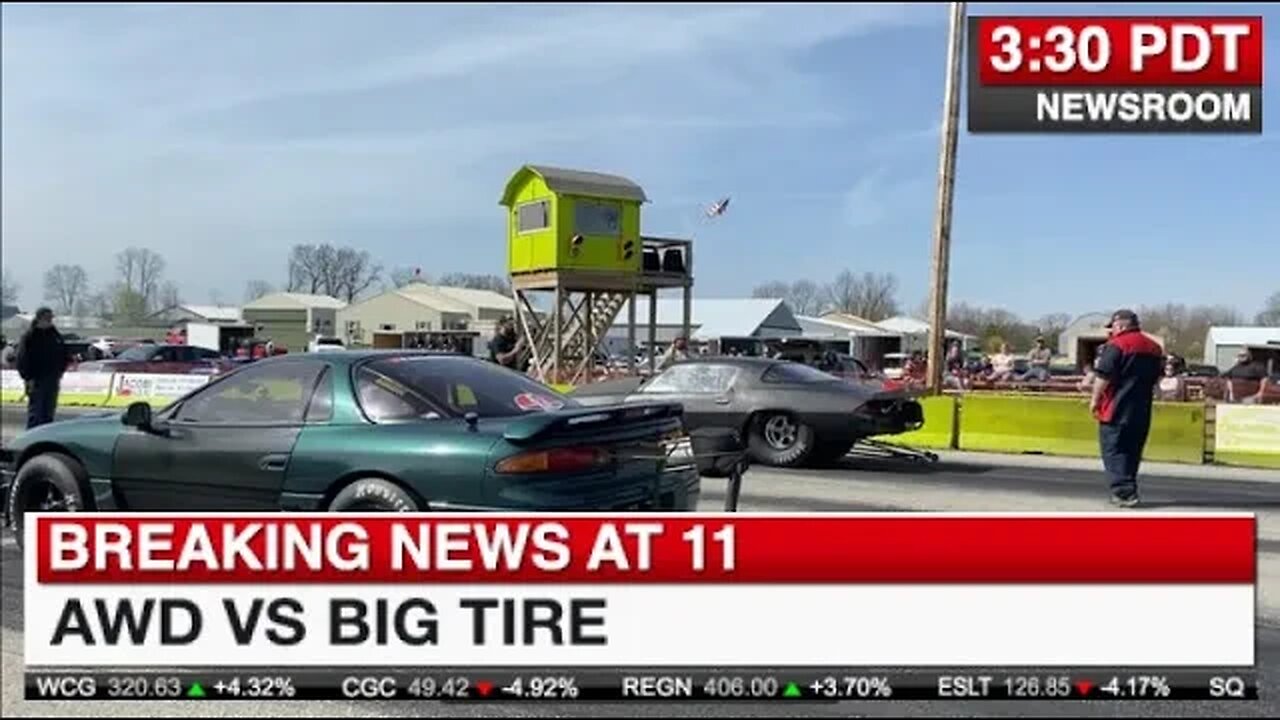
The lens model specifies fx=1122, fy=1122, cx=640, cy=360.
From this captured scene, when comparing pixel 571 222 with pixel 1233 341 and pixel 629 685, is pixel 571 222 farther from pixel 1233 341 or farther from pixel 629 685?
pixel 629 685

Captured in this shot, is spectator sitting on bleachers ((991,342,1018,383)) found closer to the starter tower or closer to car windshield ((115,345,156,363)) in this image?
the starter tower

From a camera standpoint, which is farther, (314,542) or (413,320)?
(413,320)

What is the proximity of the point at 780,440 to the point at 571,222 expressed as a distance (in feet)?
48.2

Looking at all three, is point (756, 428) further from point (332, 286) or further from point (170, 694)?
point (332, 286)

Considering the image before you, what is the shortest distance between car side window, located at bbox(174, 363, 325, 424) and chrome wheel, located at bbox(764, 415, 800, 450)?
21.2 ft

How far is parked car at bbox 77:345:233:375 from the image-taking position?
997 inches

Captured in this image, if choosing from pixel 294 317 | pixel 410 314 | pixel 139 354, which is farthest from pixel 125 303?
pixel 139 354

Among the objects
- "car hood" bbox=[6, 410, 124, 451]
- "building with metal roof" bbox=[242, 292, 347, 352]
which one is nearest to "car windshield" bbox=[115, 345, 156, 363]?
"building with metal roof" bbox=[242, 292, 347, 352]

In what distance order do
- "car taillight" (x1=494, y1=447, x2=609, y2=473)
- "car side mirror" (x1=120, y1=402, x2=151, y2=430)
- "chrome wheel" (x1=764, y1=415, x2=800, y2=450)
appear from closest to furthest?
"car taillight" (x1=494, y1=447, x2=609, y2=473) → "car side mirror" (x1=120, y1=402, x2=151, y2=430) → "chrome wheel" (x1=764, y1=415, x2=800, y2=450)

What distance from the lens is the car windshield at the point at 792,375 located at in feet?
37.5

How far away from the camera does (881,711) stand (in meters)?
3.93

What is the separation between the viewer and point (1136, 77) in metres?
7.83

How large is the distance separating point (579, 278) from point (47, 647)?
21594 mm

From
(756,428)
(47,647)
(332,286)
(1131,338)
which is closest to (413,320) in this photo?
(332,286)
